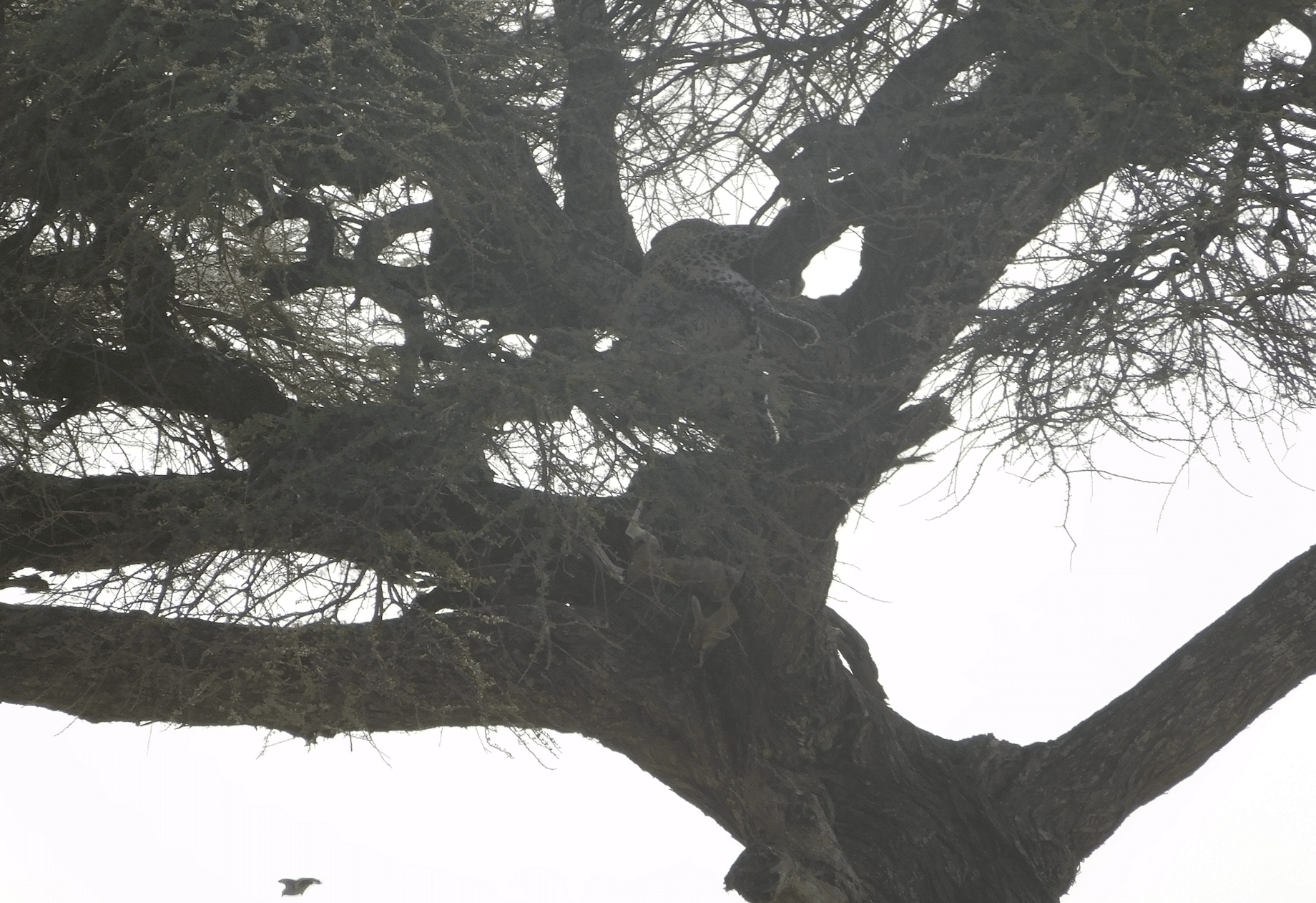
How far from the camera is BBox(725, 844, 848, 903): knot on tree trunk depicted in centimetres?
377

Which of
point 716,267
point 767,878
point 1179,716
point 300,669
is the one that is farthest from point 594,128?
point 1179,716

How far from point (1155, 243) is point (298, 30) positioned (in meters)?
2.53

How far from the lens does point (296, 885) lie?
617 centimetres

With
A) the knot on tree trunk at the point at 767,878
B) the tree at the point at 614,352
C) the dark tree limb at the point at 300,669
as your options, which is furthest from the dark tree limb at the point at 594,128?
the knot on tree trunk at the point at 767,878

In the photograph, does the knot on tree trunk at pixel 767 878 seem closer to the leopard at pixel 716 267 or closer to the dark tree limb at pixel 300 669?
the dark tree limb at pixel 300 669

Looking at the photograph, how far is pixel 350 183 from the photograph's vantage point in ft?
13.5

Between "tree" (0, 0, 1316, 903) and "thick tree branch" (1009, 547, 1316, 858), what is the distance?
2 cm

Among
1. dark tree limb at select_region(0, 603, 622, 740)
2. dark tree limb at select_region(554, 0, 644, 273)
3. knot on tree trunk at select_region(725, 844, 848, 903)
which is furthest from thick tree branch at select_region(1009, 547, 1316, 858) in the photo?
dark tree limb at select_region(554, 0, 644, 273)

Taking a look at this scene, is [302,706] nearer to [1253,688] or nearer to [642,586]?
[642,586]

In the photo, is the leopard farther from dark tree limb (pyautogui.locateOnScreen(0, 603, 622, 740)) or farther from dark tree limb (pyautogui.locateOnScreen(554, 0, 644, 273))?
dark tree limb (pyautogui.locateOnScreen(0, 603, 622, 740))

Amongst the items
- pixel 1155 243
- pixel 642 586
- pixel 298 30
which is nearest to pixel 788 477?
pixel 642 586

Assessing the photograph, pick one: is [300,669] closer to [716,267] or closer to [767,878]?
[767,878]

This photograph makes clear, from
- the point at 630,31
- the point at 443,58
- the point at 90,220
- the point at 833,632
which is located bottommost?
the point at 833,632

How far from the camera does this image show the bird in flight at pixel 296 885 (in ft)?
20.2
